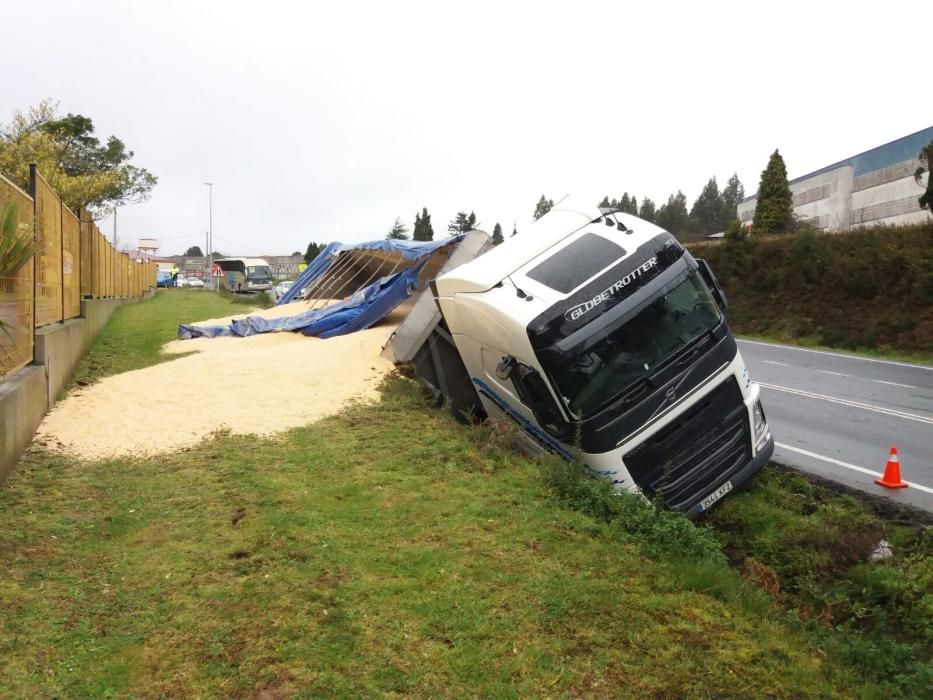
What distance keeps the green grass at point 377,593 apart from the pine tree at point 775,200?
31.2 meters

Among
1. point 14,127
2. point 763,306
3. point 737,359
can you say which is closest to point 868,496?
point 737,359

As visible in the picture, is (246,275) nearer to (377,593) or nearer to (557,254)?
(557,254)

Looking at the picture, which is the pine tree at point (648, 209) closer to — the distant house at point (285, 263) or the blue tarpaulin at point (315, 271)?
the distant house at point (285, 263)

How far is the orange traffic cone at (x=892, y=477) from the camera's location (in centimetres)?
690

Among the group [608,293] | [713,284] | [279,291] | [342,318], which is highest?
[713,284]

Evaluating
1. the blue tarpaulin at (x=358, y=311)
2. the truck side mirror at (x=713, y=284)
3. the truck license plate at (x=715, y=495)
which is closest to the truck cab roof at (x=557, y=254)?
the truck side mirror at (x=713, y=284)

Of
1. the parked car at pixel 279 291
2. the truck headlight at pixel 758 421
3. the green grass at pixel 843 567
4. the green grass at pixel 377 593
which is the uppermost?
the parked car at pixel 279 291

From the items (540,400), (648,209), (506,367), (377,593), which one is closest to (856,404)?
(540,400)

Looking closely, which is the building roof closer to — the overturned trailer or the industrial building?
the industrial building

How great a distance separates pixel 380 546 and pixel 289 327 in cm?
1281

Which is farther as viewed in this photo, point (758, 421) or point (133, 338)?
point (133, 338)

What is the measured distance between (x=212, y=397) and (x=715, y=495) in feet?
21.4

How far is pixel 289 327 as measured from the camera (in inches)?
653

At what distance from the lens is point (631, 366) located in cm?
611
